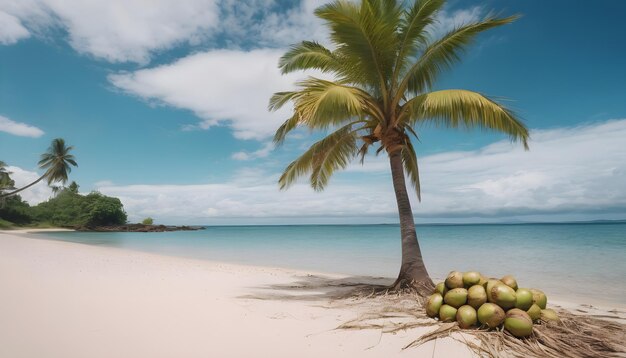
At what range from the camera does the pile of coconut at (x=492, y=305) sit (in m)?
3.80

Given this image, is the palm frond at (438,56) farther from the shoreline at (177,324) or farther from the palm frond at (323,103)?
the shoreline at (177,324)

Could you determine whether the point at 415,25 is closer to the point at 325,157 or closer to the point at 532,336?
the point at 325,157

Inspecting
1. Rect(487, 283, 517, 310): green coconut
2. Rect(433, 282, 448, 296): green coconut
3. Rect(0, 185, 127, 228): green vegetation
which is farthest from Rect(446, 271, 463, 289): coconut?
Rect(0, 185, 127, 228): green vegetation

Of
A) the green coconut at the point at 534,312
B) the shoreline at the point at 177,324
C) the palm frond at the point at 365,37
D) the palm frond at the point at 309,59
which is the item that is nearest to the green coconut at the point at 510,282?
the green coconut at the point at 534,312

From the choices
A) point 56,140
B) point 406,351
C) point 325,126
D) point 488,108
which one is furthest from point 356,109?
point 56,140

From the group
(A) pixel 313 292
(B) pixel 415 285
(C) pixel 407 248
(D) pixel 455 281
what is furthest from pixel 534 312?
(A) pixel 313 292

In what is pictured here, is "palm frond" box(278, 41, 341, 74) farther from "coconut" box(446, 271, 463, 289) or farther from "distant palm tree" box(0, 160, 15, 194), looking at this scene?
"distant palm tree" box(0, 160, 15, 194)

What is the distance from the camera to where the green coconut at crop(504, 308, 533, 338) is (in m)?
3.69

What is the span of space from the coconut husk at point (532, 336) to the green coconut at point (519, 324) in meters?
0.06

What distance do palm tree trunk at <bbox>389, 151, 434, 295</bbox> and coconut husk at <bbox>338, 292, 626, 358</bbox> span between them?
5.65 ft

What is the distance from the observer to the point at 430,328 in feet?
14.0

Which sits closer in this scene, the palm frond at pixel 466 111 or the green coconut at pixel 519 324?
the green coconut at pixel 519 324

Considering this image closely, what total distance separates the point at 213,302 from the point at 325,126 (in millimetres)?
3644

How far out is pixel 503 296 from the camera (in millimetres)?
3969
